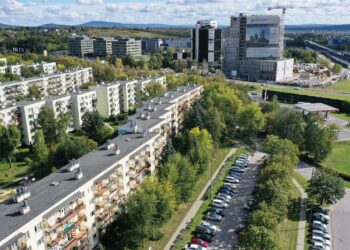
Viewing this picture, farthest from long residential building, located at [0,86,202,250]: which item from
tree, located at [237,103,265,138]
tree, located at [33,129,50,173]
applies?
tree, located at [237,103,265,138]

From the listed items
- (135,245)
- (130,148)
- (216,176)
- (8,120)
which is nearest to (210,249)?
(135,245)

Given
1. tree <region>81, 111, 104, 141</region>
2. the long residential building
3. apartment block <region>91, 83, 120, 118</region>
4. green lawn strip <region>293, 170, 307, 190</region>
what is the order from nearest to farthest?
the long residential building
green lawn strip <region>293, 170, 307, 190</region>
tree <region>81, 111, 104, 141</region>
apartment block <region>91, 83, 120, 118</region>

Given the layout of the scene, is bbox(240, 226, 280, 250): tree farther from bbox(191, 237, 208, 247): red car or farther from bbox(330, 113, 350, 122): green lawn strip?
bbox(330, 113, 350, 122): green lawn strip

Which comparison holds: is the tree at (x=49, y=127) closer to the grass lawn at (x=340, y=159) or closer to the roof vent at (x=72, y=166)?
the roof vent at (x=72, y=166)

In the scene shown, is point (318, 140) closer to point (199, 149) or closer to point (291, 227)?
point (199, 149)

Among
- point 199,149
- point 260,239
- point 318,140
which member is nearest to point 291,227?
point 260,239

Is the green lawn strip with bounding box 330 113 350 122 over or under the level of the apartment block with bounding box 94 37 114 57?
under

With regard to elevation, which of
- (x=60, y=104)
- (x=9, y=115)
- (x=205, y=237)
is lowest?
(x=205, y=237)
